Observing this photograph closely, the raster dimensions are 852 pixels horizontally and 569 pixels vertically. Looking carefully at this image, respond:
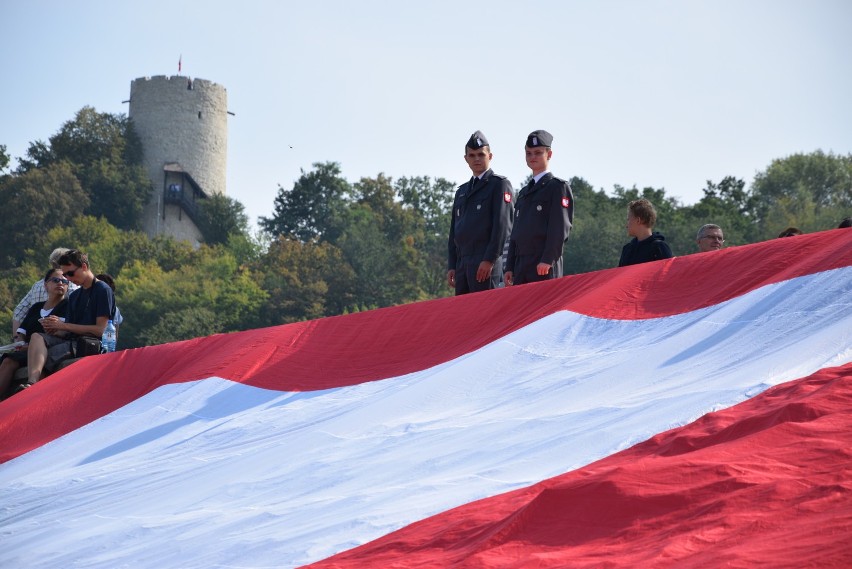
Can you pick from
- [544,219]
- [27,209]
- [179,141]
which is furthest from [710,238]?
[27,209]

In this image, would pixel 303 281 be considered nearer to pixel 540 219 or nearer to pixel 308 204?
pixel 308 204

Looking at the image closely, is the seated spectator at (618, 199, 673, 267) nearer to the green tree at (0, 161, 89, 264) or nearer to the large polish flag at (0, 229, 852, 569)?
the large polish flag at (0, 229, 852, 569)

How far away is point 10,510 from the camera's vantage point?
4.21 metres

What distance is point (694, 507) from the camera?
2293 mm

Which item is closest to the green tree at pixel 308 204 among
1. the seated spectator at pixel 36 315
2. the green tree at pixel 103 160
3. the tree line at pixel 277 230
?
the tree line at pixel 277 230

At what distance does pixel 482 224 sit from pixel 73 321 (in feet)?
7.14

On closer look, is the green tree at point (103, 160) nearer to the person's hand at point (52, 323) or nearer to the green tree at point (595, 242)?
the green tree at point (595, 242)

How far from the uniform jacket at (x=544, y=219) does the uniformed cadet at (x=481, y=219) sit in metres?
0.16

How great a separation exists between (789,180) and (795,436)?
55698mm

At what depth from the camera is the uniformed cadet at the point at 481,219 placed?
542 centimetres

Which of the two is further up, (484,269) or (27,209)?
(27,209)

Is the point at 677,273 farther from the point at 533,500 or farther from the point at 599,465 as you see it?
the point at 533,500

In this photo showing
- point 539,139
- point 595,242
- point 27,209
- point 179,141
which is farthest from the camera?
point 179,141

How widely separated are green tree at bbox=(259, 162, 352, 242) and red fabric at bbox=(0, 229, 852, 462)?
2257 inches
